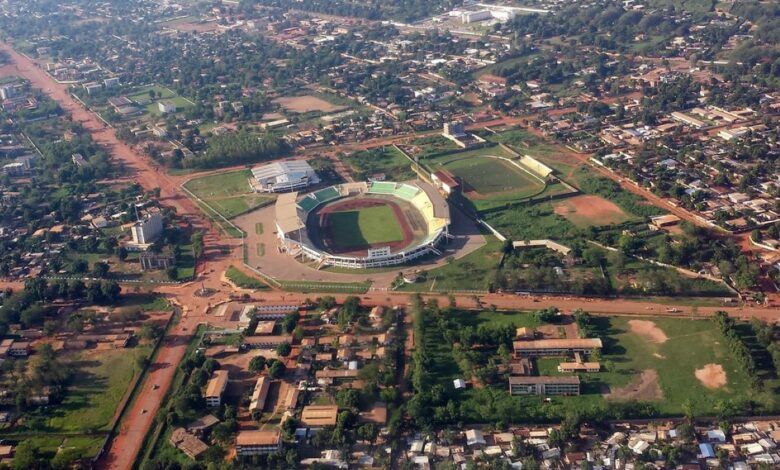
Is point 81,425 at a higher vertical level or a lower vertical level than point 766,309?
lower

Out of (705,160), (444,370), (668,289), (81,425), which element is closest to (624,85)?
(705,160)

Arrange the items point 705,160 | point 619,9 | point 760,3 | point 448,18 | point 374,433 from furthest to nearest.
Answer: point 448,18, point 619,9, point 760,3, point 705,160, point 374,433

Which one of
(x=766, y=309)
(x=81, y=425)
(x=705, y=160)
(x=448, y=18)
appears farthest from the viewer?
(x=448, y=18)

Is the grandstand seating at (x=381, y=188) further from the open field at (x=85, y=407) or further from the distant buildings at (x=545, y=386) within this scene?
the distant buildings at (x=545, y=386)

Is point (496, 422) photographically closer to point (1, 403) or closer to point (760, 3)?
point (1, 403)

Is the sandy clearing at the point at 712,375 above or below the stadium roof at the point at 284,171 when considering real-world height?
above

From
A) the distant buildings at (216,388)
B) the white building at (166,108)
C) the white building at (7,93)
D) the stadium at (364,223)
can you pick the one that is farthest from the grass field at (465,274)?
the white building at (7,93)

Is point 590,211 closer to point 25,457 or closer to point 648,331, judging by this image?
point 648,331
